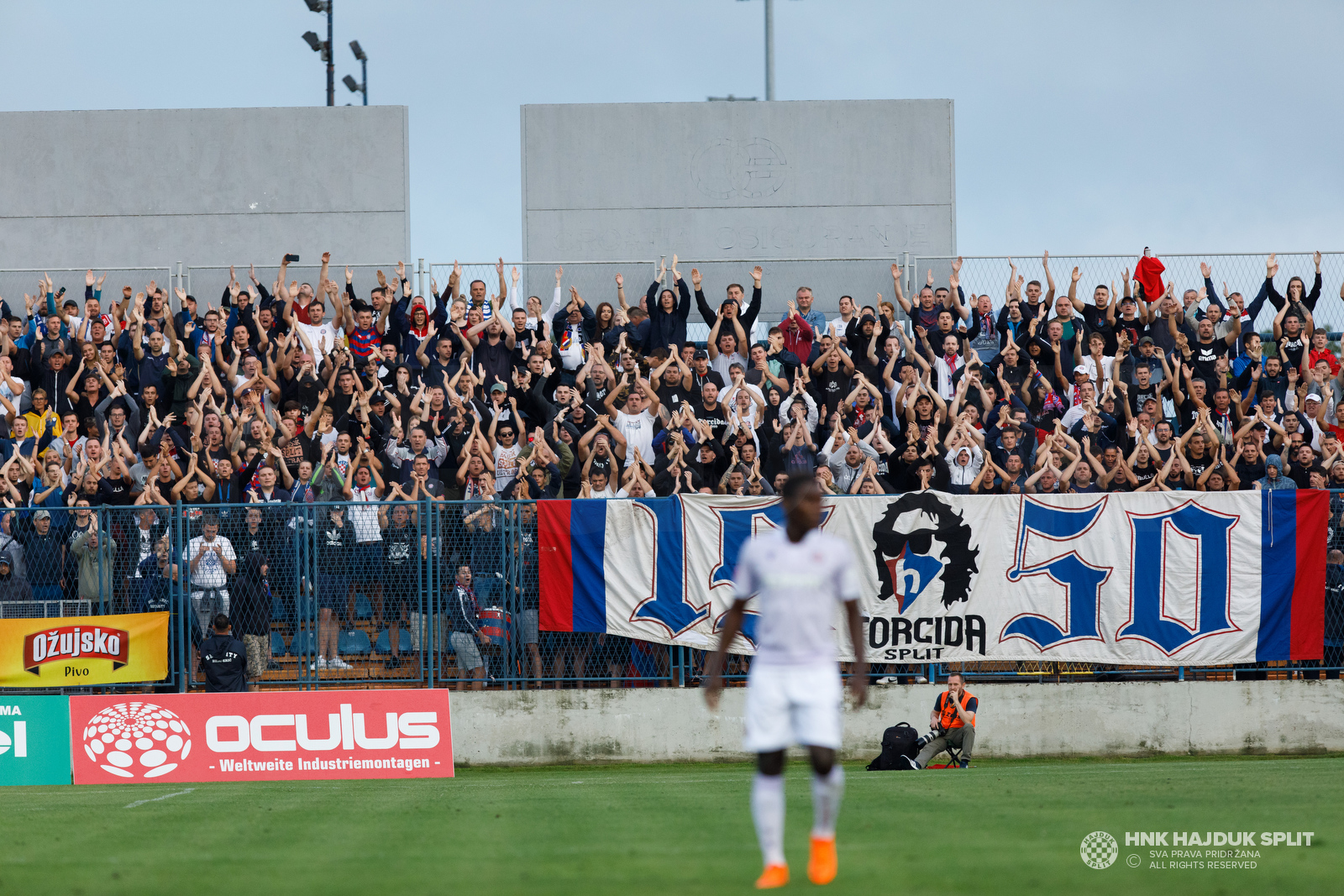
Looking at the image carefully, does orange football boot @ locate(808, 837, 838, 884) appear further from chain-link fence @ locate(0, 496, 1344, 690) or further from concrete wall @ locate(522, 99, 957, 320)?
concrete wall @ locate(522, 99, 957, 320)

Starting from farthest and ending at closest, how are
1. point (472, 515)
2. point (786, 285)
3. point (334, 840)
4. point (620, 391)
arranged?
1. point (786, 285)
2. point (620, 391)
3. point (472, 515)
4. point (334, 840)

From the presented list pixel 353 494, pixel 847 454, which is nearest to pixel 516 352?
pixel 353 494

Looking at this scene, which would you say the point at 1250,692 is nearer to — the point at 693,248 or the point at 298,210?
the point at 693,248

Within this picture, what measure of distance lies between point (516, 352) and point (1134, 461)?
30.2 ft

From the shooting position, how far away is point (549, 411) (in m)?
20.2

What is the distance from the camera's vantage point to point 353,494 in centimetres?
1886

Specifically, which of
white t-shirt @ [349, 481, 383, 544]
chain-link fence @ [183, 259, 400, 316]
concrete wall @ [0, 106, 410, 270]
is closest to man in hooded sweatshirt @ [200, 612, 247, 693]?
white t-shirt @ [349, 481, 383, 544]

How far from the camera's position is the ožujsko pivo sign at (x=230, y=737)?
1712cm

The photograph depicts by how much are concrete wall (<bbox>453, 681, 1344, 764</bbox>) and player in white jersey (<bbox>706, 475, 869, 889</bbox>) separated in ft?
36.3

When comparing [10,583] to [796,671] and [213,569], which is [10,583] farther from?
[796,671]

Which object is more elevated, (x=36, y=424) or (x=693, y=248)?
(x=693, y=248)

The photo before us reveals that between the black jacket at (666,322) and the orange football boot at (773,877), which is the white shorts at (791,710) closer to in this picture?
the orange football boot at (773,877)

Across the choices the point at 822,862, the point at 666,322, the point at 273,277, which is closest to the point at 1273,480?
the point at 666,322

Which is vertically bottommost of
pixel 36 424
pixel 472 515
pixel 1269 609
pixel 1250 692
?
pixel 1250 692
